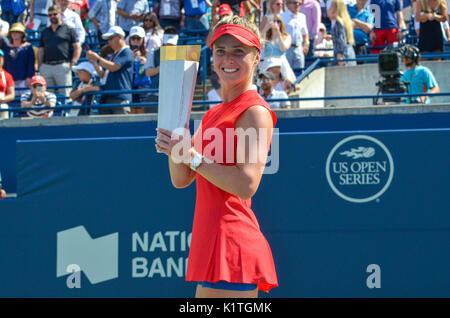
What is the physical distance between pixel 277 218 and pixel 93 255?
1.69 meters

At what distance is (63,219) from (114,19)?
6146mm

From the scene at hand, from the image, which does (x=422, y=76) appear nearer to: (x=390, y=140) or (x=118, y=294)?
(x=390, y=140)

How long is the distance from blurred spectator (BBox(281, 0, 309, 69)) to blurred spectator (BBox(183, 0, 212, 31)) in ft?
5.77

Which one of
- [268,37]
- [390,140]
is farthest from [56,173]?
[268,37]

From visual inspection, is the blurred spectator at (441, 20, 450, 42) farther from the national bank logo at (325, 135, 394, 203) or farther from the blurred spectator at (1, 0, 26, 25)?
the blurred spectator at (1, 0, 26, 25)

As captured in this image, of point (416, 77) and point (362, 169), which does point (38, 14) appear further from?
point (362, 169)

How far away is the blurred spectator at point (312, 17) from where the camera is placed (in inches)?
436

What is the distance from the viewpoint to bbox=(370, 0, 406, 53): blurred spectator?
1045 centimetres

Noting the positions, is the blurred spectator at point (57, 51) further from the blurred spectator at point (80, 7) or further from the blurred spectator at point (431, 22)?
the blurred spectator at point (431, 22)

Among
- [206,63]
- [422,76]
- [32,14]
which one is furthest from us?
[32,14]

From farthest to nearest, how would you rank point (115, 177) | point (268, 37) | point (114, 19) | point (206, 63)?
1. point (114, 19)
2. point (206, 63)
3. point (268, 37)
4. point (115, 177)

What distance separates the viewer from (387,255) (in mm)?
6395

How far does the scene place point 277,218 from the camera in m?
6.52

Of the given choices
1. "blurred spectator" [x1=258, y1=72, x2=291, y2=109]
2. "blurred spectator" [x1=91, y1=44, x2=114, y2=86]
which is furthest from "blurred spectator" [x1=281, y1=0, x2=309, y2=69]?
"blurred spectator" [x1=91, y1=44, x2=114, y2=86]
